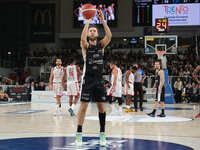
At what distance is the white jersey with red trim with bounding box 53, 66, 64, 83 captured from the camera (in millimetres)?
11867

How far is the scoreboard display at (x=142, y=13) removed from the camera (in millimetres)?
26328

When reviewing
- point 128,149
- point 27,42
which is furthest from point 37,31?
point 128,149

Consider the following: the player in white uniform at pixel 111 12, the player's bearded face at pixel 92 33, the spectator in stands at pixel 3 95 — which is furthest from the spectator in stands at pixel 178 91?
the player's bearded face at pixel 92 33

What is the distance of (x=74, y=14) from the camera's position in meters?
29.3

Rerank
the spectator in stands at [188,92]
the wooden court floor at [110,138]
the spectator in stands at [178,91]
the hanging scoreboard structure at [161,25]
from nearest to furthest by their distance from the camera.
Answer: the wooden court floor at [110,138], the hanging scoreboard structure at [161,25], the spectator in stands at [188,92], the spectator in stands at [178,91]

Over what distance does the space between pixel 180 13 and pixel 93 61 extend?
21.6 meters

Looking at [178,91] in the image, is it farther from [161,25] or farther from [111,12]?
[111,12]

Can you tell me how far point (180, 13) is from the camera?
26422mm

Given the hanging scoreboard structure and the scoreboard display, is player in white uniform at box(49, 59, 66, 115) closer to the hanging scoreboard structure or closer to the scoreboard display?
the hanging scoreboard structure

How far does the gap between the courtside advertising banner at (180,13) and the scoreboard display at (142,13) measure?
312 millimetres

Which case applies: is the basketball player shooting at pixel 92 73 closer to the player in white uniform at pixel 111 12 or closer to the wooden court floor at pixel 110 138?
the wooden court floor at pixel 110 138

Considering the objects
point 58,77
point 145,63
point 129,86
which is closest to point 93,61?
point 58,77

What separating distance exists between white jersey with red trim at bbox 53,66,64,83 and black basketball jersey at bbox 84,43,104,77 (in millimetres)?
5910

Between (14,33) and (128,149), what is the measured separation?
27.0 meters
